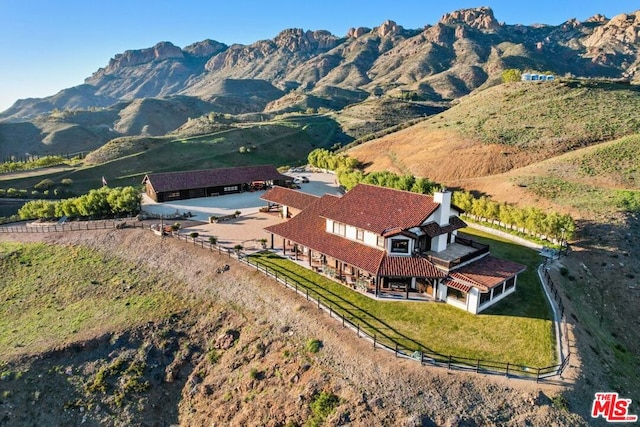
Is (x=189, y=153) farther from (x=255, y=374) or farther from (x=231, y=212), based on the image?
(x=255, y=374)

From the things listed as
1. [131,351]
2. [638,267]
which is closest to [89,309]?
[131,351]

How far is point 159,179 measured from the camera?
72.6 metres

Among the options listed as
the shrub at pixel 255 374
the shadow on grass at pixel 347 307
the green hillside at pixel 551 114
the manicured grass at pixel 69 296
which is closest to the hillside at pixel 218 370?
the shrub at pixel 255 374

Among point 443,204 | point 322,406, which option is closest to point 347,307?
point 322,406

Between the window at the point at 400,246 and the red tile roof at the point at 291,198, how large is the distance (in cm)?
1938

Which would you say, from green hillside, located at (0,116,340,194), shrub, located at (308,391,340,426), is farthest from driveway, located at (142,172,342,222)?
shrub, located at (308,391,340,426)

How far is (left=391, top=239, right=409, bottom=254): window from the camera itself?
3706cm

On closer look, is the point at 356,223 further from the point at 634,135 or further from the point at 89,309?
the point at 634,135

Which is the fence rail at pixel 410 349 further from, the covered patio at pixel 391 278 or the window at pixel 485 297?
the window at pixel 485 297

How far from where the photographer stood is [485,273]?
35.2 m

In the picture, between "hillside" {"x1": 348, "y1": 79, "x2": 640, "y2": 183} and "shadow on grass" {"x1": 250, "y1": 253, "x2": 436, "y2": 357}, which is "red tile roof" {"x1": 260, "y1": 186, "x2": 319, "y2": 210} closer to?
"shadow on grass" {"x1": 250, "y1": 253, "x2": 436, "y2": 357}

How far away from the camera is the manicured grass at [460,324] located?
28922 mm

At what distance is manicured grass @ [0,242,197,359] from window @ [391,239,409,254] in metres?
19.9

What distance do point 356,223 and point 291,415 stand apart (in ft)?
61.1
